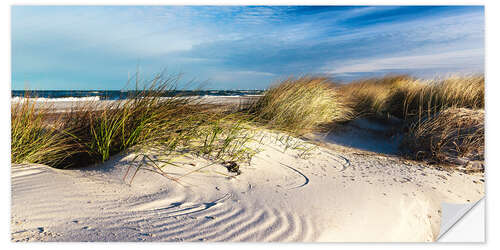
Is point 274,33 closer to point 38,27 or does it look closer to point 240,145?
point 240,145

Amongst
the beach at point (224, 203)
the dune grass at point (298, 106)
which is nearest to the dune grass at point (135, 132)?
the beach at point (224, 203)

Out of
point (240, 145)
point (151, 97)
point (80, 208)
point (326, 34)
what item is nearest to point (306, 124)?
point (326, 34)

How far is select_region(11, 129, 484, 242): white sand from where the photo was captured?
1558 mm

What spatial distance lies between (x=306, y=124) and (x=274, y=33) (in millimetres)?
1799

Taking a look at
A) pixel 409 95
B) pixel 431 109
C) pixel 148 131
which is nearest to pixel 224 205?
pixel 148 131

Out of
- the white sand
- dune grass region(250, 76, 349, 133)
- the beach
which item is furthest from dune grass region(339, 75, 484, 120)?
the white sand

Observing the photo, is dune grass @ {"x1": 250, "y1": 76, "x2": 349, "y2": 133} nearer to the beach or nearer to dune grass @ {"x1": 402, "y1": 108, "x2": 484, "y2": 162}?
dune grass @ {"x1": 402, "y1": 108, "x2": 484, "y2": 162}

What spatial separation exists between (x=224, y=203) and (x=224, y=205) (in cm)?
3

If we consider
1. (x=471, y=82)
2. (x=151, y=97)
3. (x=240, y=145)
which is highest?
(x=471, y=82)

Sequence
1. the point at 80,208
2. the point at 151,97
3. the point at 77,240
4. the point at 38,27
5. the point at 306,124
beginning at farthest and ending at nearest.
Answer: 1. the point at 306,124
2. the point at 151,97
3. the point at 38,27
4. the point at 80,208
5. the point at 77,240

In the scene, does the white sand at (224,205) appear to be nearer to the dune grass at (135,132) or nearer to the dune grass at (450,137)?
the dune grass at (135,132)

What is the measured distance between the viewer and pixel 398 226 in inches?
71.6

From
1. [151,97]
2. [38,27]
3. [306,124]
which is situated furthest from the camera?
[306,124]

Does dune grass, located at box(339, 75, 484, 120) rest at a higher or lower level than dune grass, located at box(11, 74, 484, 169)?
higher
